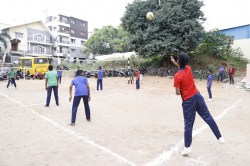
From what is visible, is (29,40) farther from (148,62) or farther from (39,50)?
(148,62)

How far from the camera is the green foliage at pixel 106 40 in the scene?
35.2 m

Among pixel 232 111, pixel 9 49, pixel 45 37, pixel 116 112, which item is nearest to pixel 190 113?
pixel 116 112

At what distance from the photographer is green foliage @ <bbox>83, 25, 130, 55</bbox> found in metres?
35.2

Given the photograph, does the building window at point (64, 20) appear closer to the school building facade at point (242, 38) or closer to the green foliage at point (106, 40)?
the green foliage at point (106, 40)

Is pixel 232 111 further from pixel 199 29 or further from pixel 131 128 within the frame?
pixel 199 29

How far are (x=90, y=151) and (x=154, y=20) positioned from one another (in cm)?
1709

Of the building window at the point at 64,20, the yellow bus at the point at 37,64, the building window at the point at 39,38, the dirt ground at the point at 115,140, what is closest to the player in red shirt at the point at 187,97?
the dirt ground at the point at 115,140

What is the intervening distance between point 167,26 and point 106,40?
20227 mm

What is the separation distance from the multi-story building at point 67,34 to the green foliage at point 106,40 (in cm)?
600

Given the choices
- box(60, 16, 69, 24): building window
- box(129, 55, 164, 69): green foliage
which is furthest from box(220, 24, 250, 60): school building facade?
box(60, 16, 69, 24): building window

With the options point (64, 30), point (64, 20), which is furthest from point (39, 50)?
A: point (64, 20)

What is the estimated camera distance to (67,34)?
41031 millimetres

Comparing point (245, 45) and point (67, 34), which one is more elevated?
point (67, 34)

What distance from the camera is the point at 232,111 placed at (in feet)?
22.4
